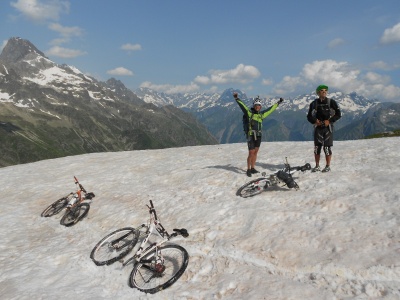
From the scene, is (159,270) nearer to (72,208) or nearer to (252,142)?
(72,208)

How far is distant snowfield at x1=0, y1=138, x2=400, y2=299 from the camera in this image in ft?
31.2

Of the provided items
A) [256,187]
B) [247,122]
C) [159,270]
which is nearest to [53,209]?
[159,270]

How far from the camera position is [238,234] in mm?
12445

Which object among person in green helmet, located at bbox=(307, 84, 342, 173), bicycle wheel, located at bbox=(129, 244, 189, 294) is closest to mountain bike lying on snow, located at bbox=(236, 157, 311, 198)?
person in green helmet, located at bbox=(307, 84, 342, 173)

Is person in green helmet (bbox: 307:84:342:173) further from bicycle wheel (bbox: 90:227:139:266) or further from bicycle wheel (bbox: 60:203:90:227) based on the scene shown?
bicycle wheel (bbox: 60:203:90:227)

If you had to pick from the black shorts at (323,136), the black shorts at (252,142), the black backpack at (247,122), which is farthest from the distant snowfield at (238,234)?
the black backpack at (247,122)

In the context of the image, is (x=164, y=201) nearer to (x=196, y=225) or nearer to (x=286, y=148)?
(x=196, y=225)

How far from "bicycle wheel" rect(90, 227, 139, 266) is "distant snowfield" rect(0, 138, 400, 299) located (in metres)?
0.36

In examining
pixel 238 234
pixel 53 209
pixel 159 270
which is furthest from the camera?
pixel 53 209

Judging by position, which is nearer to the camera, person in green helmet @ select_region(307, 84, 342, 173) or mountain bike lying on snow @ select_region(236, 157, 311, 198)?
mountain bike lying on snow @ select_region(236, 157, 311, 198)

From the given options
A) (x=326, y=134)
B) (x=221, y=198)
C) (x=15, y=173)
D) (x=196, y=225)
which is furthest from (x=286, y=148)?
(x=15, y=173)

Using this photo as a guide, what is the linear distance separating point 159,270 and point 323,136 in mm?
11217

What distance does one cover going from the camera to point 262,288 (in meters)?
9.30

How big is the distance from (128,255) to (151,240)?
3.95ft
